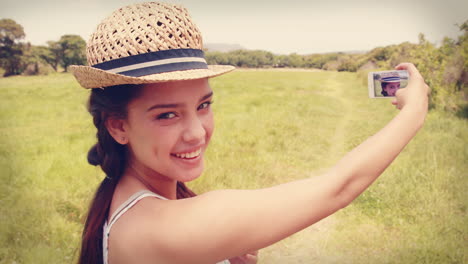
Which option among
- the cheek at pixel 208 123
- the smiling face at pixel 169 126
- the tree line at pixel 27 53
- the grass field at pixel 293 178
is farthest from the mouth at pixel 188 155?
the tree line at pixel 27 53

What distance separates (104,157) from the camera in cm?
141

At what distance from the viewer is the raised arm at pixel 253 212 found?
3.13ft

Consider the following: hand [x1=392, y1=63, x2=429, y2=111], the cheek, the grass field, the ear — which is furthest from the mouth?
the grass field

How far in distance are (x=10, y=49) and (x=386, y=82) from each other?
42069mm

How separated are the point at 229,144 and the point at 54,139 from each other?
14.0ft

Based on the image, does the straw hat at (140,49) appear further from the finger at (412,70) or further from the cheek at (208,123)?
the finger at (412,70)

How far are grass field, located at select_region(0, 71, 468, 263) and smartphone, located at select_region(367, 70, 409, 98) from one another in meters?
2.02

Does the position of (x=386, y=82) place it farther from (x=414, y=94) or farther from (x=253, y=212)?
(x=253, y=212)

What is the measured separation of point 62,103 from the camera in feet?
44.2

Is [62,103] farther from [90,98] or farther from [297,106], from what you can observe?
[90,98]

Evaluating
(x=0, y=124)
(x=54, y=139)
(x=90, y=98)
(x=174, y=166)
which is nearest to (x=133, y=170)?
(x=174, y=166)

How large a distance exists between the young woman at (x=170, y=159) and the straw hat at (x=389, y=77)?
0.26 meters

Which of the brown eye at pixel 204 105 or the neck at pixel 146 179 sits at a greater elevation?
the brown eye at pixel 204 105

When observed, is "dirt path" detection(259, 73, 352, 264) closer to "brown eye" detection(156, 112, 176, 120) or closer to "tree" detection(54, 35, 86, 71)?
"brown eye" detection(156, 112, 176, 120)
